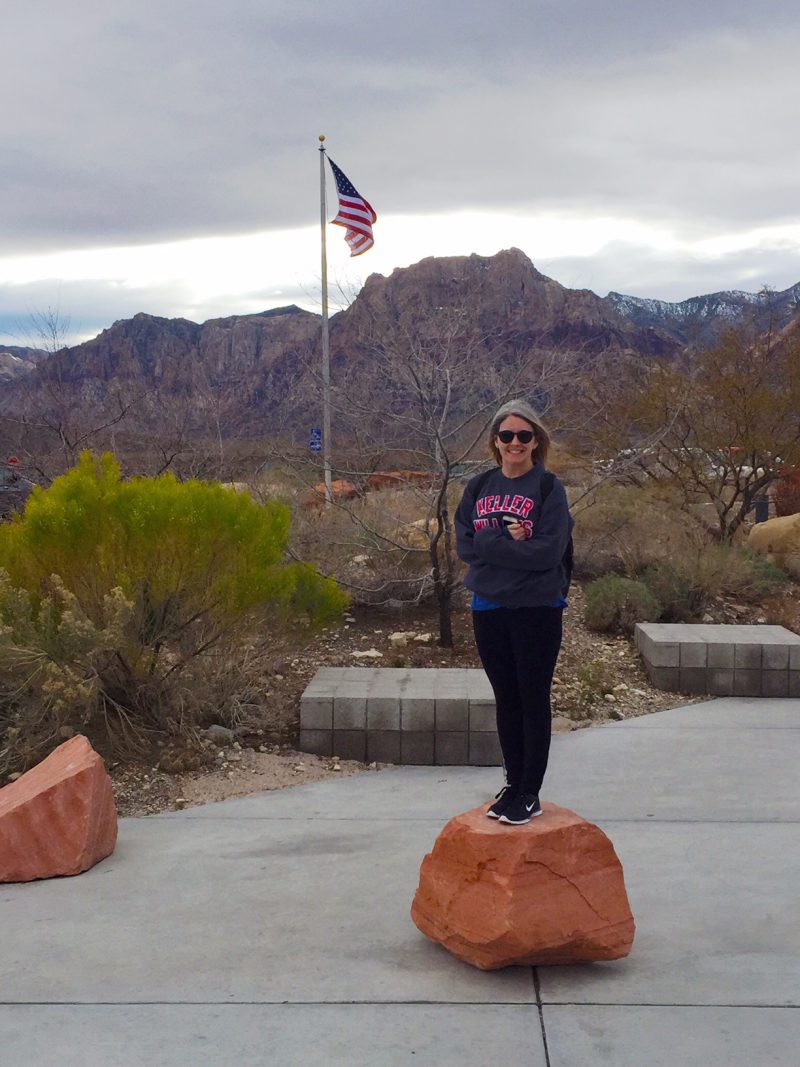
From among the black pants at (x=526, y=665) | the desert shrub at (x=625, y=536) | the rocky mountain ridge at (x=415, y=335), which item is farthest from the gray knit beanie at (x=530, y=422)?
the desert shrub at (x=625, y=536)

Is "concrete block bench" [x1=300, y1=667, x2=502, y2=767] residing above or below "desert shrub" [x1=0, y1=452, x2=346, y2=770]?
below

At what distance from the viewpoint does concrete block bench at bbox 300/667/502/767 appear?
236 inches

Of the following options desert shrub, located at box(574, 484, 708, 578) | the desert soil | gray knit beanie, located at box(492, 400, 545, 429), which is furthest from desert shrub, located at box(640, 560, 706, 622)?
gray knit beanie, located at box(492, 400, 545, 429)

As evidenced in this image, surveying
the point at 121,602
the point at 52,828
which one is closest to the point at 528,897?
the point at 52,828

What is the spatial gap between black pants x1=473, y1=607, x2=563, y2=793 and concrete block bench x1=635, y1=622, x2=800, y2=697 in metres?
3.68

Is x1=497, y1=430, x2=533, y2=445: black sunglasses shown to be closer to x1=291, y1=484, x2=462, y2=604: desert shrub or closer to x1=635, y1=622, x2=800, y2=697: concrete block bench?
x1=635, y1=622, x2=800, y2=697: concrete block bench

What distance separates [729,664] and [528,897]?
432cm

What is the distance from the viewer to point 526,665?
157 inches

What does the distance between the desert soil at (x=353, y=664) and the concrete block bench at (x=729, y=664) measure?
A: 135 millimetres

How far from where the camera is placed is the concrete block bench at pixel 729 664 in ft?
24.1

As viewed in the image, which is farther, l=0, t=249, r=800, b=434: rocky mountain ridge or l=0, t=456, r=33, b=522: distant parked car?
l=0, t=456, r=33, b=522: distant parked car

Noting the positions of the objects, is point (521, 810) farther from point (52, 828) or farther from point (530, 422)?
point (52, 828)

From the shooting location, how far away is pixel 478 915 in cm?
351

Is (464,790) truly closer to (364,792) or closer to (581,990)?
(364,792)
